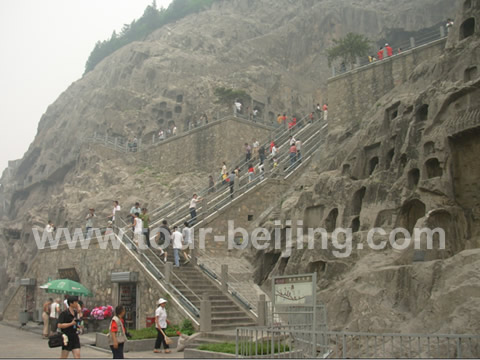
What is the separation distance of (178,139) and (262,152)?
10.4m

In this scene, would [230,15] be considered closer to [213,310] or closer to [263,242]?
[263,242]

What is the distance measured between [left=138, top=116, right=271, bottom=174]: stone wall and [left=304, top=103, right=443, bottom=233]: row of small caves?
13.1 m

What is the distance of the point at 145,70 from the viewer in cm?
5116

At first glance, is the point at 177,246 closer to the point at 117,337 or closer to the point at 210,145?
the point at 117,337

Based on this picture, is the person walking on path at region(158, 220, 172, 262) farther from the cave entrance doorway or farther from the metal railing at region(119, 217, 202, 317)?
the cave entrance doorway

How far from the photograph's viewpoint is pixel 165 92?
1860 inches

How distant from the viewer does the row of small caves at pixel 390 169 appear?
1573 centimetres

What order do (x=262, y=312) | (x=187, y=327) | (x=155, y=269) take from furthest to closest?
(x=155, y=269) < (x=187, y=327) < (x=262, y=312)

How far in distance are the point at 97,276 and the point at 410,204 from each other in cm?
1295

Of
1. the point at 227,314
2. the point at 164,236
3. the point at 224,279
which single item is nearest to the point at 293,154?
the point at 164,236

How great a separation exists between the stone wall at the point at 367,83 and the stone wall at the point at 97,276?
13364mm

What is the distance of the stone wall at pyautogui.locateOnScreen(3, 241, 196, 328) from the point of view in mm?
17266

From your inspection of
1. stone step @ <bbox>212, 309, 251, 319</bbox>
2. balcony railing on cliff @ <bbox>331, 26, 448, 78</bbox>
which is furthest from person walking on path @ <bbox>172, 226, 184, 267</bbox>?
balcony railing on cliff @ <bbox>331, 26, 448, 78</bbox>

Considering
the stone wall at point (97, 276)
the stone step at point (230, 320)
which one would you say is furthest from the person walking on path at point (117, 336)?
the stone wall at point (97, 276)
